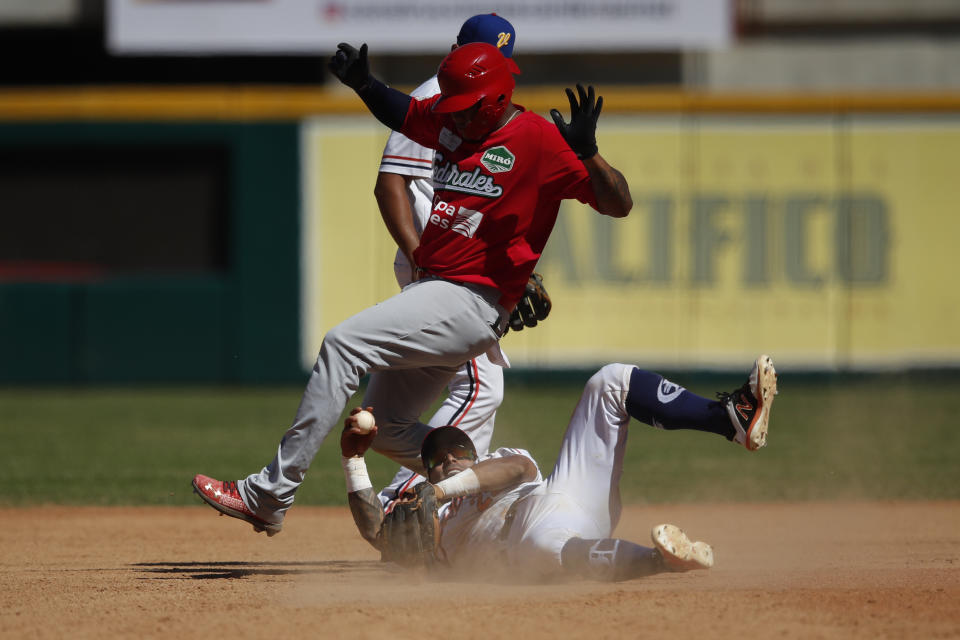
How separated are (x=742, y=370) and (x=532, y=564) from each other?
974cm

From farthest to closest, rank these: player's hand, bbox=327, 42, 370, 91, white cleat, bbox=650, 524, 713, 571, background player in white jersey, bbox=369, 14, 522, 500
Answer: background player in white jersey, bbox=369, 14, 522, 500, player's hand, bbox=327, 42, 370, 91, white cleat, bbox=650, 524, 713, 571

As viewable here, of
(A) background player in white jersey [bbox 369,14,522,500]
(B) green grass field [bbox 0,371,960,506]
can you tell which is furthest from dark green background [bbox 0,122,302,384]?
(A) background player in white jersey [bbox 369,14,522,500]

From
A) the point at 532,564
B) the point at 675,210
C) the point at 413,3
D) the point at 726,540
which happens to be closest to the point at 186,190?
the point at 413,3

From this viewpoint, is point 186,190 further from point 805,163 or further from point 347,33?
point 805,163

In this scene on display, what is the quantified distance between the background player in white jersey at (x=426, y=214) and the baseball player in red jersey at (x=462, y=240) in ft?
1.94

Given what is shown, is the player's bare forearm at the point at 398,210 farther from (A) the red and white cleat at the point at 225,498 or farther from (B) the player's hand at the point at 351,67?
(A) the red and white cleat at the point at 225,498

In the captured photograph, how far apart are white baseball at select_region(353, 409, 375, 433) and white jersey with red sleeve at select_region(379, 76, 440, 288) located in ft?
3.58

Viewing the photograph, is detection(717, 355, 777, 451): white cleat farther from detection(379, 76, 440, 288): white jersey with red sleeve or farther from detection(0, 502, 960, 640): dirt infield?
detection(379, 76, 440, 288): white jersey with red sleeve

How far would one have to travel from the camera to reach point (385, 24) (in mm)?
14742

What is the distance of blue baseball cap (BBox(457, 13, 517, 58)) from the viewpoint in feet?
17.4

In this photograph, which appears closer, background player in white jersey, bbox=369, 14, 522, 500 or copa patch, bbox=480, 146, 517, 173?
copa patch, bbox=480, 146, 517, 173

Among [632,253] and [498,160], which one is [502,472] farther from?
[632,253]

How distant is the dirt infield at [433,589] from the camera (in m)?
3.76

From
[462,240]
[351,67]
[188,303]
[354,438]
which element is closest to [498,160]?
[462,240]
